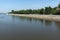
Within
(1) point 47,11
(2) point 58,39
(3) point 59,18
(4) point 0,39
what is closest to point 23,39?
(4) point 0,39

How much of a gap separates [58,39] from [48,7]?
66.4 m

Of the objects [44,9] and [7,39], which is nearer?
[7,39]

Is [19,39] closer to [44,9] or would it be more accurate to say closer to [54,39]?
[54,39]

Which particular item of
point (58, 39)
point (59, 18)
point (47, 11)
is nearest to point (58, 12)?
point (47, 11)

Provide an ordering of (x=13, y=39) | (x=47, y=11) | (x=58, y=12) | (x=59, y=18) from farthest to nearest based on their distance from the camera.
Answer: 1. (x=47, y=11)
2. (x=58, y=12)
3. (x=59, y=18)
4. (x=13, y=39)

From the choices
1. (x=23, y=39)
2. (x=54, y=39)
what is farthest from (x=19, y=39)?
(x=54, y=39)

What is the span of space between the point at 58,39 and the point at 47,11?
62302 mm

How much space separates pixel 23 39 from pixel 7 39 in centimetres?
128

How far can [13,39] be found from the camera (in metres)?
11.0

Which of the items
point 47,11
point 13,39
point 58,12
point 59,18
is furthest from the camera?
point 47,11

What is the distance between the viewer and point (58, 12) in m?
59.6

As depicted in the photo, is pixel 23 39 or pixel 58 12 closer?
pixel 23 39

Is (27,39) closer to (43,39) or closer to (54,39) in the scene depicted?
(43,39)

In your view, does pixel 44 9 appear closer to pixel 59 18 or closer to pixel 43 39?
pixel 59 18
